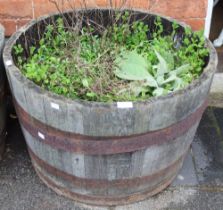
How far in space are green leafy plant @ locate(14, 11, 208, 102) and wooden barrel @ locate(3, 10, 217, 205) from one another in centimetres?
10

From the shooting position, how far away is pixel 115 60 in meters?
2.07

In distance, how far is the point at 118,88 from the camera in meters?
1.93

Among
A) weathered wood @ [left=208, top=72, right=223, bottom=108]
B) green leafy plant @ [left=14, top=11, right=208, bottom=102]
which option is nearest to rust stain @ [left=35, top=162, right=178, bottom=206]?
green leafy plant @ [left=14, top=11, right=208, bottom=102]

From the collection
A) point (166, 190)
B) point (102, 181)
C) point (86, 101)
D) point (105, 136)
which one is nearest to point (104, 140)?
point (105, 136)

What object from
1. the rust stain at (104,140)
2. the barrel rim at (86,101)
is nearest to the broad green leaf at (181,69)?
the barrel rim at (86,101)

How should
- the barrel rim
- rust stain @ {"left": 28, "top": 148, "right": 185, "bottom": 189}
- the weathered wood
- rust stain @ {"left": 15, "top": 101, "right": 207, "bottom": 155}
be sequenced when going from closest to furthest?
the barrel rim < rust stain @ {"left": 15, "top": 101, "right": 207, "bottom": 155} < rust stain @ {"left": 28, "top": 148, "right": 185, "bottom": 189} < the weathered wood

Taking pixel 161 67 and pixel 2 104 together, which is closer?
pixel 161 67

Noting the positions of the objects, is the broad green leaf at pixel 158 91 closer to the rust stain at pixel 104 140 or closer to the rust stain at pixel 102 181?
the rust stain at pixel 104 140

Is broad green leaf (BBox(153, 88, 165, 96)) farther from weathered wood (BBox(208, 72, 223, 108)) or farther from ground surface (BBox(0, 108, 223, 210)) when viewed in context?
weathered wood (BBox(208, 72, 223, 108))

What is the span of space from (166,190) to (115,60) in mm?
805

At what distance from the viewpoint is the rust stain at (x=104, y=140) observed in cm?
179

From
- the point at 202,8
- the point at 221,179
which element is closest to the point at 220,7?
the point at 202,8

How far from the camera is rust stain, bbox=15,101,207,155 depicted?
1788mm

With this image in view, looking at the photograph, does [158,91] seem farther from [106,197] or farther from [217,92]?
[217,92]
